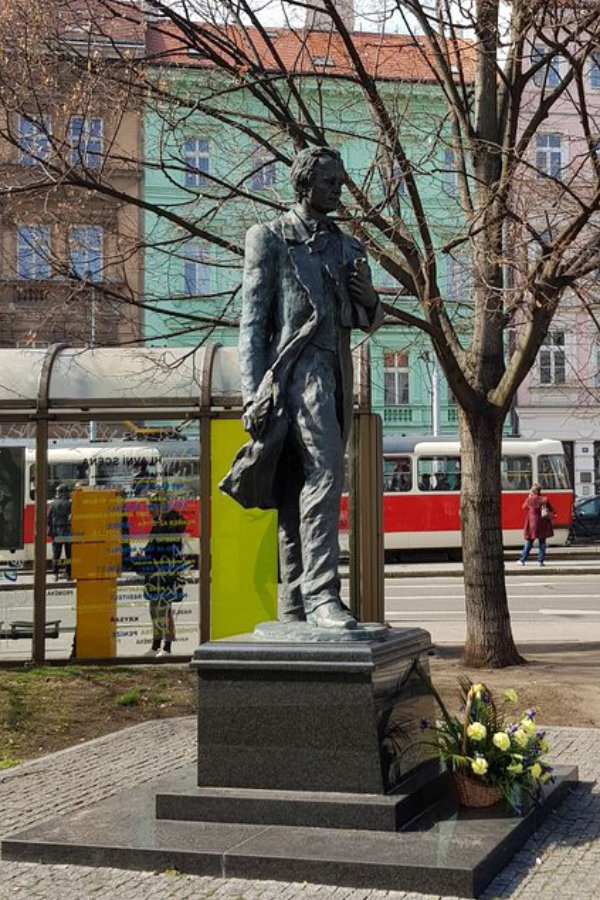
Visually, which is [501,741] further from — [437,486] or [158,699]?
[437,486]

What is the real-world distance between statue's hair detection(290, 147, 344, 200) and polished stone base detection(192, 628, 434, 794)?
2309mm

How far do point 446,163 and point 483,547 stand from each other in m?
3.84

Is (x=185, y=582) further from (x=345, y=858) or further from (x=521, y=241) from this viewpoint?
(x=345, y=858)

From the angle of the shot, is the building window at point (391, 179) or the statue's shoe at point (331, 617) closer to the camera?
the statue's shoe at point (331, 617)

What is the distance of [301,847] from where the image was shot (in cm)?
513

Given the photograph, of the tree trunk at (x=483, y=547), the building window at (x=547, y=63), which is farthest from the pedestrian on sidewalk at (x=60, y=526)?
the building window at (x=547, y=63)

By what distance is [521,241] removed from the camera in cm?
1099

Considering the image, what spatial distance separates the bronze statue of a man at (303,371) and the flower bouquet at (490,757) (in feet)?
2.67

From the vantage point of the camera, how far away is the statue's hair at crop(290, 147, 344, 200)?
20.2ft

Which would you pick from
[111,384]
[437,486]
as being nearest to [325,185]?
[111,384]

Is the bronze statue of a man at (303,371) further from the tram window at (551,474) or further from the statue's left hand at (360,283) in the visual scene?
the tram window at (551,474)

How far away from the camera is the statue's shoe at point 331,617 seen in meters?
5.77

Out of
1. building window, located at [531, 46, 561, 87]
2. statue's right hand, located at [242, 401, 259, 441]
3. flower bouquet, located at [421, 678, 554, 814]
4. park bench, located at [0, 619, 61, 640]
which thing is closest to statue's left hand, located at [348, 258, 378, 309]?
statue's right hand, located at [242, 401, 259, 441]

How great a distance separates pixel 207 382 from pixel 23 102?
10.6ft
